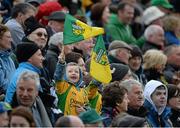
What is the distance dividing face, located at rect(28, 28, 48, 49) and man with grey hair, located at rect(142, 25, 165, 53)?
15.6 ft

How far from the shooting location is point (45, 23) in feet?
55.6

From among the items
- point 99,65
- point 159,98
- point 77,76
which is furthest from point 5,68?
point 159,98

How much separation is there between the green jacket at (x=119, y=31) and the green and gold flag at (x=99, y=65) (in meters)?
4.94

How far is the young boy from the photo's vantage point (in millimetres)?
13188

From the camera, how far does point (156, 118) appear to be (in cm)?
1411

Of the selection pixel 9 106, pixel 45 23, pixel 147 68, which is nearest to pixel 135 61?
pixel 147 68

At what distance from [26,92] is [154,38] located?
24.5ft

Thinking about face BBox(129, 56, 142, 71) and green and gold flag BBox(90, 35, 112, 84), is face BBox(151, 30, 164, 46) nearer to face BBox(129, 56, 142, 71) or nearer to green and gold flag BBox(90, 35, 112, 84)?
face BBox(129, 56, 142, 71)

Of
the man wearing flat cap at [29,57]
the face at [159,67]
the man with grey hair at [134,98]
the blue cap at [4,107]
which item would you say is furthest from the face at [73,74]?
the face at [159,67]

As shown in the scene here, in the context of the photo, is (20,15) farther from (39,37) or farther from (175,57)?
(175,57)

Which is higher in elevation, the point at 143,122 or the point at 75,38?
the point at 75,38

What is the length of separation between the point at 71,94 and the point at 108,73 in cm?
82

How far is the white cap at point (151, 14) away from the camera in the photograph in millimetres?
20625

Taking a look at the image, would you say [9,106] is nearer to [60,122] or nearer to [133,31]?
[60,122]
